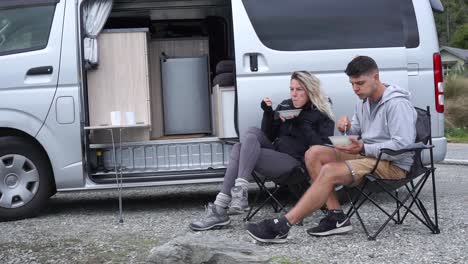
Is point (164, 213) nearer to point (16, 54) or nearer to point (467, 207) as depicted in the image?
point (16, 54)

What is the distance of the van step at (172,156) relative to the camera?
6348 millimetres

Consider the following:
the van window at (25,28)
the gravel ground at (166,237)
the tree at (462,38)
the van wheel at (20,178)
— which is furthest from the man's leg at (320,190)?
the tree at (462,38)

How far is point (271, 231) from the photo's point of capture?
4.67 metres

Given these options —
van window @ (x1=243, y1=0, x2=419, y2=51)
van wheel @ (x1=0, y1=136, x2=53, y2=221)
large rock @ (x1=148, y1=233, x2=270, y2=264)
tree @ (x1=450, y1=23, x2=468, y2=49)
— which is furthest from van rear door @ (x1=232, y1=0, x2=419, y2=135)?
tree @ (x1=450, y1=23, x2=468, y2=49)

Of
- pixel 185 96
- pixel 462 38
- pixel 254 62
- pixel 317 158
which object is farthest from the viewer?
pixel 462 38

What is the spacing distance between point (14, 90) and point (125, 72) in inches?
36.7

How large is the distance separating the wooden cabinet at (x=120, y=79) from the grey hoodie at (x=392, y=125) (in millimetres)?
2097

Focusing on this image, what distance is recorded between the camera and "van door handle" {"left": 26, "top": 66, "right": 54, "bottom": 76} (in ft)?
19.7

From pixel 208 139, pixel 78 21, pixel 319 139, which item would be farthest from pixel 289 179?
pixel 78 21

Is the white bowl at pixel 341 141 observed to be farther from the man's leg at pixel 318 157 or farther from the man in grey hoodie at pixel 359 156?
the man's leg at pixel 318 157

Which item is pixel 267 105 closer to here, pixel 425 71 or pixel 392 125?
pixel 392 125

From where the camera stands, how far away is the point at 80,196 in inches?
313

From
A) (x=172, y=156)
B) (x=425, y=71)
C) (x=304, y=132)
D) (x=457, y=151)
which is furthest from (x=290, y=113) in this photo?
(x=457, y=151)

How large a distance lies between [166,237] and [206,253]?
3.81 ft
